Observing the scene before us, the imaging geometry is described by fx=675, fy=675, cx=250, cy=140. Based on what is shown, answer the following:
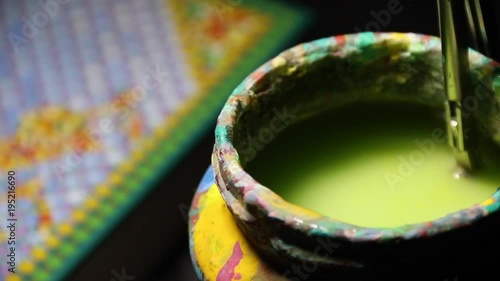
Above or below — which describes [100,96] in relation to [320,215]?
below

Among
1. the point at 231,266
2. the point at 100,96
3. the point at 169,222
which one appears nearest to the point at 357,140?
the point at 231,266

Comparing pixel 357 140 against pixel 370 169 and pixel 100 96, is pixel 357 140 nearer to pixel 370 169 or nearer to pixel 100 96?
pixel 370 169

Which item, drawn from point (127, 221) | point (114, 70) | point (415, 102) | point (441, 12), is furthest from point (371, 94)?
point (114, 70)

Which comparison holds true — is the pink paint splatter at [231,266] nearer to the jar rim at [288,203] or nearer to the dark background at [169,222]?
the jar rim at [288,203]

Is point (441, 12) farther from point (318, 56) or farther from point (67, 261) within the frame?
point (67, 261)

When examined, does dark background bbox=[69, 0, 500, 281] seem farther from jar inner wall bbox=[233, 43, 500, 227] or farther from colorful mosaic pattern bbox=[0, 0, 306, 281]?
jar inner wall bbox=[233, 43, 500, 227]

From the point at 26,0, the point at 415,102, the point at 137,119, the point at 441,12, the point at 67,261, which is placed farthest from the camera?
the point at 26,0

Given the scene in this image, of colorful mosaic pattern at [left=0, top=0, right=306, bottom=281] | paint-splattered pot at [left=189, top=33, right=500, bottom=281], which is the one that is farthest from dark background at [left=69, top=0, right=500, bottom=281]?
paint-splattered pot at [left=189, top=33, right=500, bottom=281]
